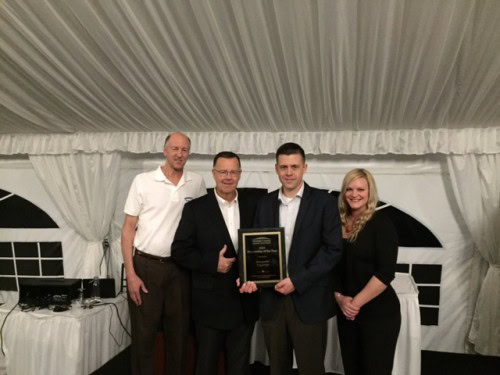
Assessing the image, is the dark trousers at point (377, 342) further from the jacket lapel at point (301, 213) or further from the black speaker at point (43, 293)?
the black speaker at point (43, 293)

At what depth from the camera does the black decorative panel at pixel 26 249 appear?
403 cm

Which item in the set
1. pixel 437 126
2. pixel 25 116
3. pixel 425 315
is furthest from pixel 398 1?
pixel 25 116

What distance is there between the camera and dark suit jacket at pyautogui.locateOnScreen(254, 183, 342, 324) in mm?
1639

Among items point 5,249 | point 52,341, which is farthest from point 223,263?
point 5,249

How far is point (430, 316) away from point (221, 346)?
225cm

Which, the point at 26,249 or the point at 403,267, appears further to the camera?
the point at 26,249

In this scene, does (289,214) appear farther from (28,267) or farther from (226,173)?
(28,267)

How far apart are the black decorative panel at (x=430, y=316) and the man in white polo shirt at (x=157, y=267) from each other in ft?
7.56

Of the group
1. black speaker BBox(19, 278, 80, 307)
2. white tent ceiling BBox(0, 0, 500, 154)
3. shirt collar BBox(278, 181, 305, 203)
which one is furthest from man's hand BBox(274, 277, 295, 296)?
black speaker BBox(19, 278, 80, 307)

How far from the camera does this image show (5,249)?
→ 410 centimetres

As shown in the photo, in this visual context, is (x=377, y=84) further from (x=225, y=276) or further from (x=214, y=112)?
(x=225, y=276)

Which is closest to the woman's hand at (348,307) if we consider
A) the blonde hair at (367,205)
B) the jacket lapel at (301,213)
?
the blonde hair at (367,205)

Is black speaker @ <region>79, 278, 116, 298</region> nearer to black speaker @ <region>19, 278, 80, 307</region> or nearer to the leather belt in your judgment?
black speaker @ <region>19, 278, 80, 307</region>

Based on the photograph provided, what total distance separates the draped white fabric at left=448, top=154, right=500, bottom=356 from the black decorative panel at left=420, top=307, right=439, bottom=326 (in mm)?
333
